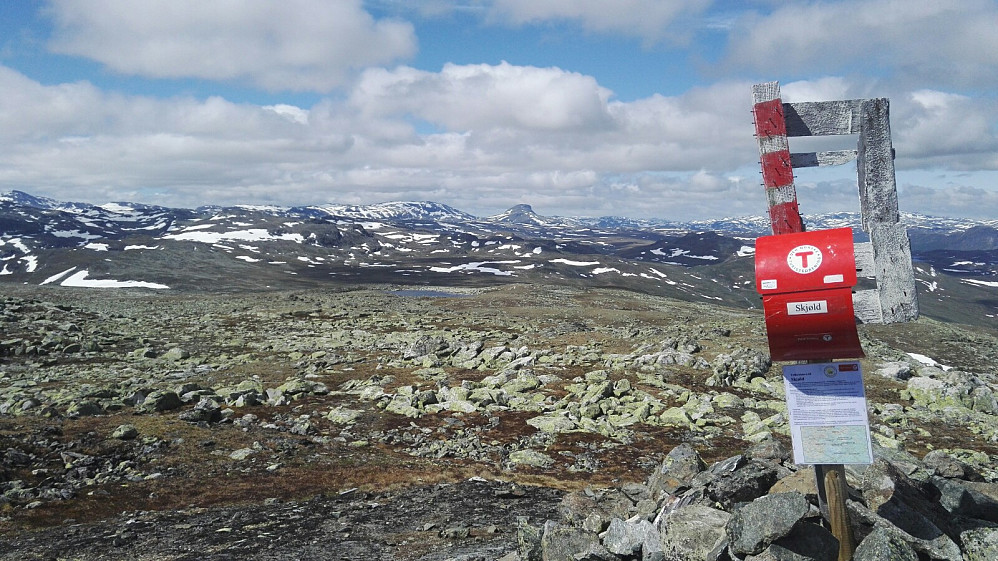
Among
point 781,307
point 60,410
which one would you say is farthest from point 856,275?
point 60,410

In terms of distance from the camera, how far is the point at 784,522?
6.29 metres

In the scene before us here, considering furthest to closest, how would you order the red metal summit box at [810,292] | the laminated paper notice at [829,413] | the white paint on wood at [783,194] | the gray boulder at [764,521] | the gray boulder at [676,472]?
the gray boulder at [676,472]
the gray boulder at [764,521]
the white paint on wood at [783,194]
the laminated paper notice at [829,413]
the red metal summit box at [810,292]

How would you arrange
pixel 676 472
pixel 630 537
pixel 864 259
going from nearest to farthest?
pixel 864 259
pixel 630 537
pixel 676 472

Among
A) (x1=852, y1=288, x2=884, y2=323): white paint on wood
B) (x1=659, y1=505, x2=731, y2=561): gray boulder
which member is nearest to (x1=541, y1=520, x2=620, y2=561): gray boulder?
(x1=659, y1=505, x2=731, y2=561): gray boulder

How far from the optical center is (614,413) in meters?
23.2

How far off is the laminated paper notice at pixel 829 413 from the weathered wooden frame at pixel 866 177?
0.75 metres

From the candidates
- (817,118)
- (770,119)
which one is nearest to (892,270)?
(817,118)

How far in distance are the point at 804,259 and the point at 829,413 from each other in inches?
69.2

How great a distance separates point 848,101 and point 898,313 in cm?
242

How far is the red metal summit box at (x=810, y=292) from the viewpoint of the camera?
5379 mm

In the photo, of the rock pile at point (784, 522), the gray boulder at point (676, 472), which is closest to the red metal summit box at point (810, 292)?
the rock pile at point (784, 522)

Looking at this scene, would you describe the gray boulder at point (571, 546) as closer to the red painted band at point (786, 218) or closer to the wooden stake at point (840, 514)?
the wooden stake at point (840, 514)

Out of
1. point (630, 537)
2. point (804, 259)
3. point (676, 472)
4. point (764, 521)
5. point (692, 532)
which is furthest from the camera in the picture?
point (676, 472)

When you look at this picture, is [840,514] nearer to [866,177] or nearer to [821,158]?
[866,177]
